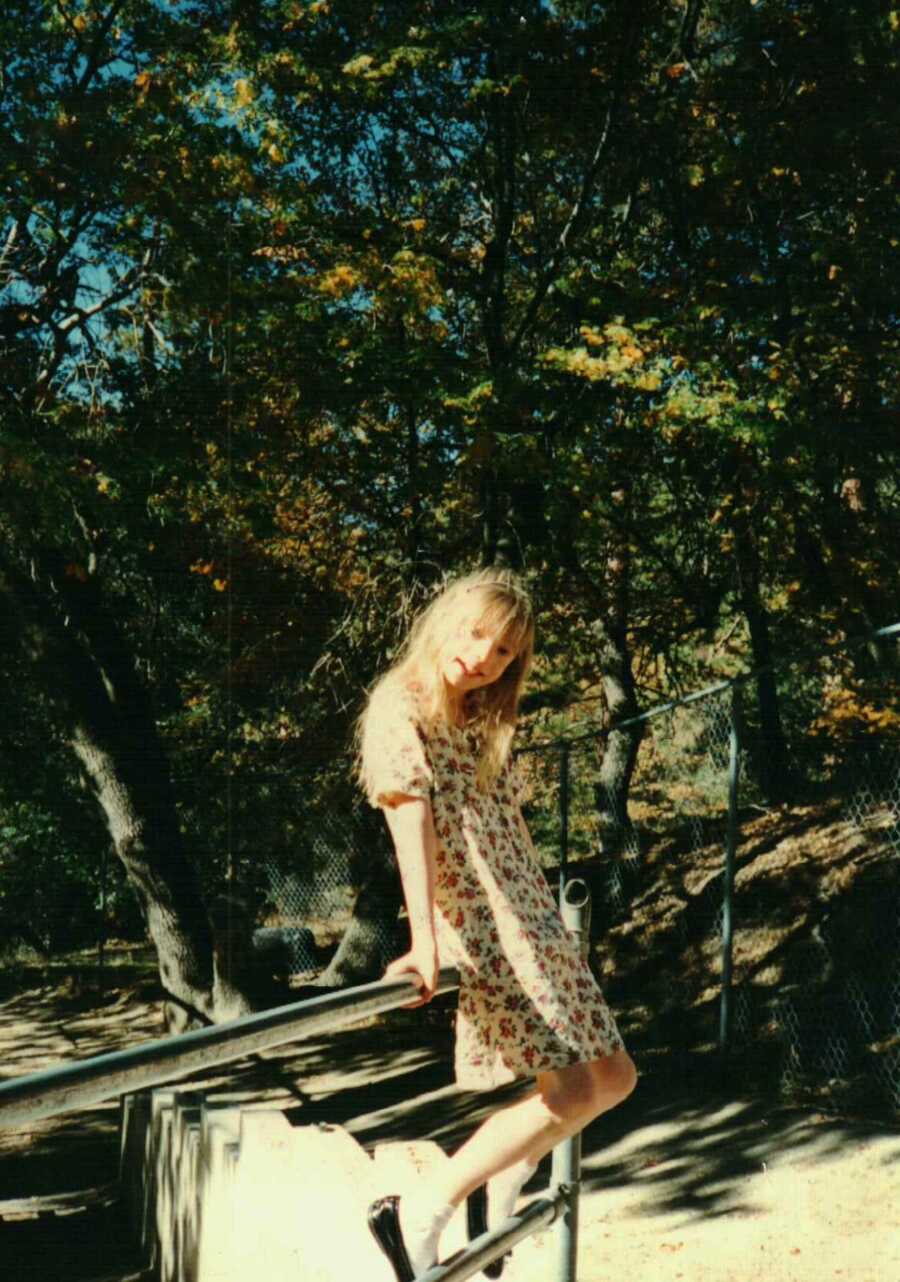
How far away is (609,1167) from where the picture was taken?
5.76 meters

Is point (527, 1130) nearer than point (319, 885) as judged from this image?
Yes

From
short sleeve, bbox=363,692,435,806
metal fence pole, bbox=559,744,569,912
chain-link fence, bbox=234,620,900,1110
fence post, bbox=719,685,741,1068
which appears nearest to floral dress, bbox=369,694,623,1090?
short sleeve, bbox=363,692,435,806

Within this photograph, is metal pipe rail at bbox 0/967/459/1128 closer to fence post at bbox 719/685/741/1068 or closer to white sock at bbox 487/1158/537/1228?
white sock at bbox 487/1158/537/1228

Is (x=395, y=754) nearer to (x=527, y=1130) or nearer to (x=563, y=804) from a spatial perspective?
(x=527, y=1130)

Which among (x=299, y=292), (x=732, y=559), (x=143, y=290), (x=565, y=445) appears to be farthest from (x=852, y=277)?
(x=143, y=290)

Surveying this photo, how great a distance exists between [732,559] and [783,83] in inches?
142

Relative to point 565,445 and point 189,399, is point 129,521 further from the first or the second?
point 565,445

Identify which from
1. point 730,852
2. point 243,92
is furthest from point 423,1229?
point 243,92

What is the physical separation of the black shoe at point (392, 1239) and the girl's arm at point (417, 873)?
0.30 metres

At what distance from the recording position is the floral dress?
1917 mm

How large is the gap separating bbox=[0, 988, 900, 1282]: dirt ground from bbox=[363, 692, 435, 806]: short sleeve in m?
0.73

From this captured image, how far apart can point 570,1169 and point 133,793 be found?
7.77 m

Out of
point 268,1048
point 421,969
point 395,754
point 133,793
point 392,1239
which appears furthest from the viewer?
point 133,793

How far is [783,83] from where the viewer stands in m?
9.23
